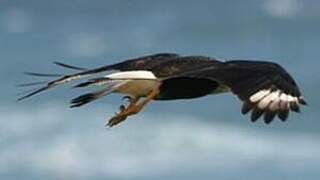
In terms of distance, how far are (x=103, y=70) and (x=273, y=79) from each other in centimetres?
275

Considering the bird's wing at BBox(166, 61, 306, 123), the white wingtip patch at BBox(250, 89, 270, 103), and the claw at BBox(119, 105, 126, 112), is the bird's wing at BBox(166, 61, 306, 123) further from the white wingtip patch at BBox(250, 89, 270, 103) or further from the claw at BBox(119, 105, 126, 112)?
the claw at BBox(119, 105, 126, 112)

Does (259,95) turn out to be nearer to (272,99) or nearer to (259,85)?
(272,99)

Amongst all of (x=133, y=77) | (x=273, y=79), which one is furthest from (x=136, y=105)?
(x=273, y=79)

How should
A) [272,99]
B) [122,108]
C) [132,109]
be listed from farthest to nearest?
[122,108] < [132,109] < [272,99]

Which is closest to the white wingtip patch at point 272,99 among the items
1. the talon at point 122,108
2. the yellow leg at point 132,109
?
the yellow leg at point 132,109

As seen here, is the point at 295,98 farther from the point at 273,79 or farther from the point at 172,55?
the point at 172,55

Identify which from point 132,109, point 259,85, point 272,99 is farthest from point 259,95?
point 132,109

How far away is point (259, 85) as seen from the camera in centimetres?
2236

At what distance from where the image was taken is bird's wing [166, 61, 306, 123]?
70.0 feet

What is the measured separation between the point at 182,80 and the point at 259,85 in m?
2.03

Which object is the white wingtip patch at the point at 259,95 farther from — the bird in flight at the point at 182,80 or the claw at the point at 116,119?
the claw at the point at 116,119

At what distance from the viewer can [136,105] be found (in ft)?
78.6

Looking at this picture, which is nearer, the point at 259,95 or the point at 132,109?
the point at 259,95

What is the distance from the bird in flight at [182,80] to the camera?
2234cm
